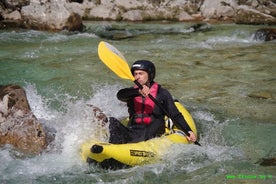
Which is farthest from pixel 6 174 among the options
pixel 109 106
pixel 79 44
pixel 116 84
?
pixel 79 44

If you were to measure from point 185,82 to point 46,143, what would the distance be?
4166 millimetres

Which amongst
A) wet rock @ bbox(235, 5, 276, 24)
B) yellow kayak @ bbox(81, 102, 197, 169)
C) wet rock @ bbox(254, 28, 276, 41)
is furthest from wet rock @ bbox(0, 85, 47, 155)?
wet rock @ bbox(235, 5, 276, 24)

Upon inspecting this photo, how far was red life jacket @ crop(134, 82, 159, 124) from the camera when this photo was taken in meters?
5.09

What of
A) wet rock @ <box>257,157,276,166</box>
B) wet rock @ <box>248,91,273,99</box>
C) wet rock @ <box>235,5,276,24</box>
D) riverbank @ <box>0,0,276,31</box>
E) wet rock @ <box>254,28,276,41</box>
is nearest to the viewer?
wet rock @ <box>257,157,276,166</box>

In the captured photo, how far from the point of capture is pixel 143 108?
5145mm

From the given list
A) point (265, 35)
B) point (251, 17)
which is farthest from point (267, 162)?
point (251, 17)

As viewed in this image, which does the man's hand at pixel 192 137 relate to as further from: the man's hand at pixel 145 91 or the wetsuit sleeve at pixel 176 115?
the man's hand at pixel 145 91

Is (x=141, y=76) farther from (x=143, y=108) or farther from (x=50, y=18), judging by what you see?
(x=50, y=18)

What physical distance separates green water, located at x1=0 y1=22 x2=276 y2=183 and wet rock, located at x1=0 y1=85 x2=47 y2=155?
0.14 meters

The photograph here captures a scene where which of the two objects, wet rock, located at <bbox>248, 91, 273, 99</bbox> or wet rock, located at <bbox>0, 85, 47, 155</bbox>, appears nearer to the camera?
wet rock, located at <bbox>0, 85, 47, 155</bbox>

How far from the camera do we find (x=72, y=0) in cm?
1980

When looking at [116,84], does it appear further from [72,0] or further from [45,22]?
[72,0]

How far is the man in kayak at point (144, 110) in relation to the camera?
4980mm

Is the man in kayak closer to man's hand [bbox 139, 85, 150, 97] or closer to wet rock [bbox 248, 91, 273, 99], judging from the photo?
man's hand [bbox 139, 85, 150, 97]
